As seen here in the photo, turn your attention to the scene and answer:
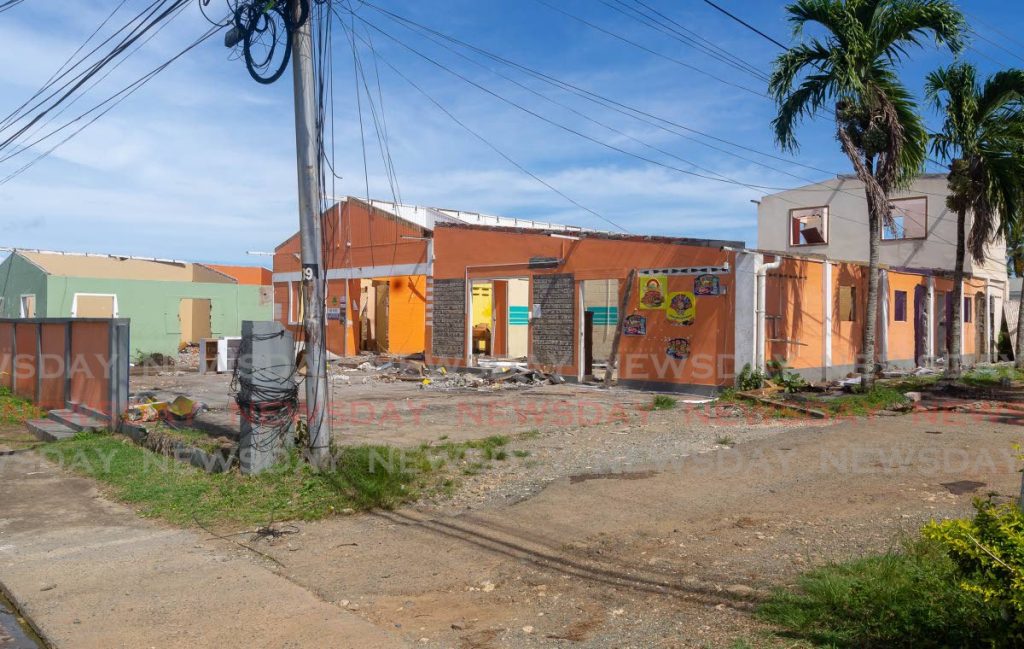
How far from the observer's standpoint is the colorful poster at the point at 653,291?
58.4 feet

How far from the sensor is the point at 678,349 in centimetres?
1752

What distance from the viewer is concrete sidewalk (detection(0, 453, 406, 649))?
4867 mm

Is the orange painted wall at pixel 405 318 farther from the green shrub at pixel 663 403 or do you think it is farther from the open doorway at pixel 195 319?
the green shrub at pixel 663 403

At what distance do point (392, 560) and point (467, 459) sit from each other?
3.38 metres

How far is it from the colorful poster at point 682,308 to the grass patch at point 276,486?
913 centimetres

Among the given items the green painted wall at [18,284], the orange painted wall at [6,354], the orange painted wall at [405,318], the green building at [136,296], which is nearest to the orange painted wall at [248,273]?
the green building at [136,296]

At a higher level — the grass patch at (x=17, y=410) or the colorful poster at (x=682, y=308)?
the colorful poster at (x=682, y=308)

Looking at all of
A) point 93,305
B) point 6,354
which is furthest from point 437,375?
point 93,305

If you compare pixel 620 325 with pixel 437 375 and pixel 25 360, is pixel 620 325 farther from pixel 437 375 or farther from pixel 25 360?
pixel 25 360

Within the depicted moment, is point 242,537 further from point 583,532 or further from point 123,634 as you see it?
point 583,532

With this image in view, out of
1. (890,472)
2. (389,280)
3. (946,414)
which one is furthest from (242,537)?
(389,280)

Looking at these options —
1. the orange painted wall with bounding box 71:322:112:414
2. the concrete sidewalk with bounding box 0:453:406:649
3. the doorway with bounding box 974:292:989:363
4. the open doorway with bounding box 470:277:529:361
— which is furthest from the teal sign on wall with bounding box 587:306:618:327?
the doorway with bounding box 974:292:989:363

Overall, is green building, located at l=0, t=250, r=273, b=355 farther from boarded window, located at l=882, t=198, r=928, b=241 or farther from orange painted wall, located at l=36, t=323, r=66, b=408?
boarded window, located at l=882, t=198, r=928, b=241

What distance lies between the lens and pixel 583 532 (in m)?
6.78
